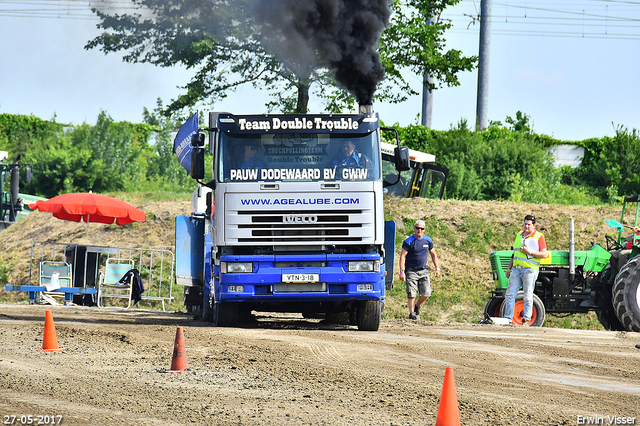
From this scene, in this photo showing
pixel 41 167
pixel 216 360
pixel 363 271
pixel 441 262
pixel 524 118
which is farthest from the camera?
pixel 524 118

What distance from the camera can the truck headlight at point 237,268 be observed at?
11.7m

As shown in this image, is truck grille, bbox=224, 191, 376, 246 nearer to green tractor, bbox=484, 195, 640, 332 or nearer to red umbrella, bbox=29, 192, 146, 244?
green tractor, bbox=484, 195, 640, 332

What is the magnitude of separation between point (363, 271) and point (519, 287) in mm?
3703

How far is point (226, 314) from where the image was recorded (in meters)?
12.7

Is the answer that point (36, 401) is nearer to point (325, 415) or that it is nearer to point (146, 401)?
point (146, 401)

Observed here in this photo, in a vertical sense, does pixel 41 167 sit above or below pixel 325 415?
above

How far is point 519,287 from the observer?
14.1 m

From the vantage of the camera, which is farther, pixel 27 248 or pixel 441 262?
A: pixel 27 248

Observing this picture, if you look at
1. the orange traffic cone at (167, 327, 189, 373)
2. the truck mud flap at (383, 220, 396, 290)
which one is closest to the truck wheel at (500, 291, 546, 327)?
the truck mud flap at (383, 220, 396, 290)

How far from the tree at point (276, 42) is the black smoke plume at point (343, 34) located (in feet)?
0.06

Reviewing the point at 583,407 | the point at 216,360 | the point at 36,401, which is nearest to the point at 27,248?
the point at 216,360

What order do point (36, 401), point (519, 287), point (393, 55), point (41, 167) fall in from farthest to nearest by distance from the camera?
1. point (41, 167)
2. point (393, 55)
3. point (519, 287)
4. point (36, 401)

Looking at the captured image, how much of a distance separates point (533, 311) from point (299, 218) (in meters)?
5.43

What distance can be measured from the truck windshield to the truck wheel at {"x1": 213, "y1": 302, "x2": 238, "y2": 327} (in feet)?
7.06
